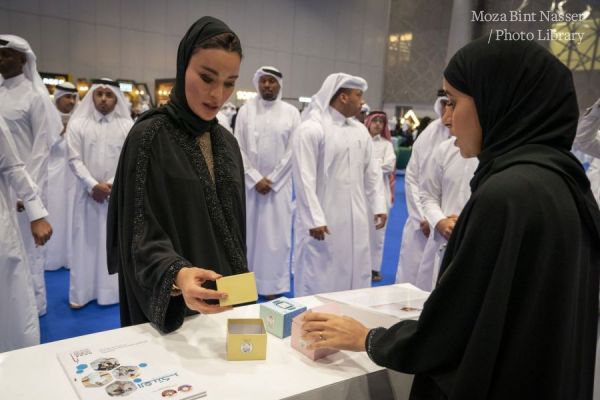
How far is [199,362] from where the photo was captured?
49.1 inches

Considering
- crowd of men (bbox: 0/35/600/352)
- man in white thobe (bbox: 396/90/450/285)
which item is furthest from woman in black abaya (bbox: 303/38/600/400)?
man in white thobe (bbox: 396/90/450/285)

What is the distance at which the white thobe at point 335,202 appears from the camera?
3.74 metres

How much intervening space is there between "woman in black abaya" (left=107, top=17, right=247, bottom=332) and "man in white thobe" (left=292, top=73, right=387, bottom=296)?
7.06ft

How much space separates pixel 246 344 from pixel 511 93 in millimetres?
931

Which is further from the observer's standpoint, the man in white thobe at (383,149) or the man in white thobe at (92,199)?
the man in white thobe at (383,149)

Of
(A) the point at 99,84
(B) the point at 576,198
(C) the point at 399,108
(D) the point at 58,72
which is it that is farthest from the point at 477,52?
(C) the point at 399,108

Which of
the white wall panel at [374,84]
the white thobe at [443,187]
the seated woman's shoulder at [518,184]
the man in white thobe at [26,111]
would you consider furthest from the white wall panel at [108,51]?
the seated woman's shoulder at [518,184]

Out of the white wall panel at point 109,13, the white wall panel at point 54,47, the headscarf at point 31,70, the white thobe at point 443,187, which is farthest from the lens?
the white wall panel at point 109,13

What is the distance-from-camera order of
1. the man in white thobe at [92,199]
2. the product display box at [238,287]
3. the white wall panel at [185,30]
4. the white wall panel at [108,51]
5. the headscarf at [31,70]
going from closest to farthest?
1. the product display box at [238,287]
2. the headscarf at [31,70]
3. the man in white thobe at [92,199]
4. the white wall panel at [185,30]
5. the white wall panel at [108,51]

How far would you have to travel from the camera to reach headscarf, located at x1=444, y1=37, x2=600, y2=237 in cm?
100

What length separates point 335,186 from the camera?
3795 mm

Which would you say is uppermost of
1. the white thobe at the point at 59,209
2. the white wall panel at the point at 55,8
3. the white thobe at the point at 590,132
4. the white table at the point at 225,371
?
the white wall panel at the point at 55,8

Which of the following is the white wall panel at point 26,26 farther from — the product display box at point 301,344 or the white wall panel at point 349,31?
the product display box at point 301,344

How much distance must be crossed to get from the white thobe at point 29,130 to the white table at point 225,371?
2827 mm
